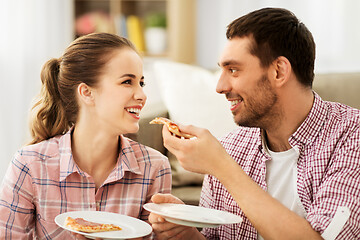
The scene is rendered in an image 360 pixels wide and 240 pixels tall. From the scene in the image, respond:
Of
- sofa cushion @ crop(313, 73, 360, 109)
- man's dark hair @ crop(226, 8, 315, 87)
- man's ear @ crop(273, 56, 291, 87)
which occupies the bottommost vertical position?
sofa cushion @ crop(313, 73, 360, 109)

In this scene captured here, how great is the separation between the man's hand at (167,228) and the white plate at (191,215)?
0.03 meters

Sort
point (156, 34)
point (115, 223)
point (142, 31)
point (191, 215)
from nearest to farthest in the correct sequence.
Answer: point (191, 215)
point (115, 223)
point (156, 34)
point (142, 31)

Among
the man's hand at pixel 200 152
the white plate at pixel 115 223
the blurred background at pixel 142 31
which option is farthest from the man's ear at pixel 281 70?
the blurred background at pixel 142 31

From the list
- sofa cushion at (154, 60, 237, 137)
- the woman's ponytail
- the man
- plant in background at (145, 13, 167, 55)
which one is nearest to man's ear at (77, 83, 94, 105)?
the woman's ponytail

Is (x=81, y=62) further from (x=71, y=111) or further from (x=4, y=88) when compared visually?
(x=4, y=88)

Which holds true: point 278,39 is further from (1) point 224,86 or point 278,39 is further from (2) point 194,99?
(2) point 194,99

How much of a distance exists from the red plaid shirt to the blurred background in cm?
136

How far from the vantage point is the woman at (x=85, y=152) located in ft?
5.40

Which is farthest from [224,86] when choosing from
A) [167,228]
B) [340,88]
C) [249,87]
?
[340,88]

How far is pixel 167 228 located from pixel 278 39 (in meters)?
0.68

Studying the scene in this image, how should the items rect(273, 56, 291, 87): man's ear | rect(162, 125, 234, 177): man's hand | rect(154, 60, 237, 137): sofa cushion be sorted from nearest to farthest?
rect(162, 125, 234, 177): man's hand → rect(273, 56, 291, 87): man's ear → rect(154, 60, 237, 137): sofa cushion

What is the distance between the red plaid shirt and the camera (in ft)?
4.60

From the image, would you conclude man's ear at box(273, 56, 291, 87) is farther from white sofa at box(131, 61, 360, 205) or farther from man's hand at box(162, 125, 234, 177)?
white sofa at box(131, 61, 360, 205)

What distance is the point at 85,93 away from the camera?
5.77 ft
